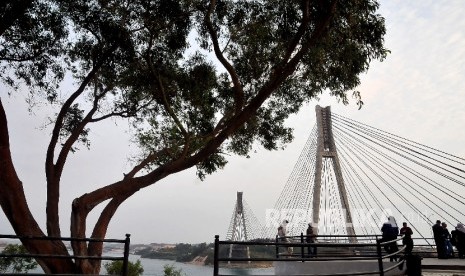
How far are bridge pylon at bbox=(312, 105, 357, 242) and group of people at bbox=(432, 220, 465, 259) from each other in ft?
28.9

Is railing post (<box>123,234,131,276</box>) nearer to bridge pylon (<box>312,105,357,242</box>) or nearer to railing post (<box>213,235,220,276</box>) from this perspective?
railing post (<box>213,235,220,276</box>)

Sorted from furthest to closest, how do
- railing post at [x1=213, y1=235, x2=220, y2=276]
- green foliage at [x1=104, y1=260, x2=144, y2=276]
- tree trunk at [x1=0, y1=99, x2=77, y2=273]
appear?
1. green foliage at [x1=104, y1=260, x2=144, y2=276]
2. tree trunk at [x1=0, y1=99, x2=77, y2=273]
3. railing post at [x1=213, y1=235, x2=220, y2=276]

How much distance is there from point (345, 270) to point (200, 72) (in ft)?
21.4

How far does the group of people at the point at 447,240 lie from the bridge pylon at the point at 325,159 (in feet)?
28.9

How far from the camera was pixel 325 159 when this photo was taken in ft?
80.7

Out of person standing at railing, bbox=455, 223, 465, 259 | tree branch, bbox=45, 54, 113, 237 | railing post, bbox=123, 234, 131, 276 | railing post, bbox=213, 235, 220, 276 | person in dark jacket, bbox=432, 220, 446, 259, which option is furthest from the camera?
person in dark jacket, bbox=432, 220, 446, 259

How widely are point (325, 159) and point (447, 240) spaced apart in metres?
12.9

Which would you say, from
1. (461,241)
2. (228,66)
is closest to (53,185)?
(228,66)

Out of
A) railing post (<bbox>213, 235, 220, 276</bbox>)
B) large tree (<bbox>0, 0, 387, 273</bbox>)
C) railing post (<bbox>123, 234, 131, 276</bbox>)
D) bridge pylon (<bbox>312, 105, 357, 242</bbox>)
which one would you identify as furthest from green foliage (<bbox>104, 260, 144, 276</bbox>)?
railing post (<bbox>213, 235, 220, 276</bbox>)

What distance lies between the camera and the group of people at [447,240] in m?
11.3

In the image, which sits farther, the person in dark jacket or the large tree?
the person in dark jacket

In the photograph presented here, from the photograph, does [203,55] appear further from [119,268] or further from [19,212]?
[119,268]

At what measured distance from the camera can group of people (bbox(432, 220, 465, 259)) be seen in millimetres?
11281

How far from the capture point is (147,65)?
9.66 metres
